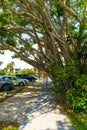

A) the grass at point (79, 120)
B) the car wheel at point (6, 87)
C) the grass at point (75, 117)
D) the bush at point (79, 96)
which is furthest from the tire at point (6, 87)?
the grass at point (79, 120)

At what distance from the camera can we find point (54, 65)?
15.9m

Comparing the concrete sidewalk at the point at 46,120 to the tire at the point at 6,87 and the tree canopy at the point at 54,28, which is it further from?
the tire at the point at 6,87

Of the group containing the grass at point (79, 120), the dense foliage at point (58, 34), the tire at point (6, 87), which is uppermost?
the dense foliage at point (58, 34)

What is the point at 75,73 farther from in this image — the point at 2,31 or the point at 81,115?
the point at 2,31

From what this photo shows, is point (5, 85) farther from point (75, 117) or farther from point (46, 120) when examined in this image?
point (46, 120)

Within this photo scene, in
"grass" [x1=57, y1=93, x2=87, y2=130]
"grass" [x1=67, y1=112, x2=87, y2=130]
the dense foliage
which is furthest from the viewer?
the dense foliage

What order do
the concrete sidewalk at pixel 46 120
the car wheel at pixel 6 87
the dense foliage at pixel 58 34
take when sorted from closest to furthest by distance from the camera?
the concrete sidewalk at pixel 46 120
the dense foliage at pixel 58 34
the car wheel at pixel 6 87

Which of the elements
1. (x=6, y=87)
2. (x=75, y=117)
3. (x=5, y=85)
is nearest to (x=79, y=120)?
(x=75, y=117)

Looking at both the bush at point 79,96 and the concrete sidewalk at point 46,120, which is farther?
the bush at point 79,96

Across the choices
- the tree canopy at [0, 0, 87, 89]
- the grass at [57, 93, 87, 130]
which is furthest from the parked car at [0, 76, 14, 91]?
the grass at [57, 93, 87, 130]

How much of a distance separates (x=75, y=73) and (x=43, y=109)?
8.39 feet

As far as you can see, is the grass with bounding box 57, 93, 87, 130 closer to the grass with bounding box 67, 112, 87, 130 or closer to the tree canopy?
the grass with bounding box 67, 112, 87, 130

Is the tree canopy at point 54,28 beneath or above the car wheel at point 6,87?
above

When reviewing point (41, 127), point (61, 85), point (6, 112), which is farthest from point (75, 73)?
point (41, 127)
